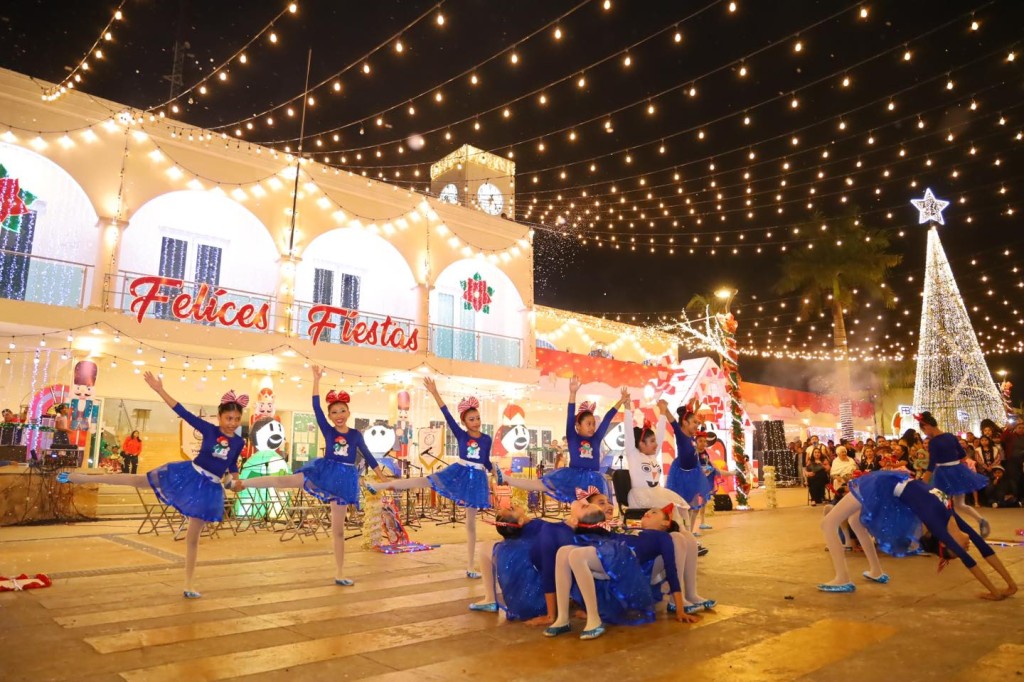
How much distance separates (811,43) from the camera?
975 cm

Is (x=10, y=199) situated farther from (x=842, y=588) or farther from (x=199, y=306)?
(x=842, y=588)

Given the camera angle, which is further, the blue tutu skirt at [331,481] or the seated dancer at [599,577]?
the blue tutu skirt at [331,481]

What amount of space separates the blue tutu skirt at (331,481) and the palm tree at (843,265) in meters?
23.7

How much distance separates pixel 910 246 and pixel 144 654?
2964cm

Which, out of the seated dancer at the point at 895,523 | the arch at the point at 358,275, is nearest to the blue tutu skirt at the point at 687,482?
the seated dancer at the point at 895,523

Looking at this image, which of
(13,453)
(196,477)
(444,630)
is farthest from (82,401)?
(444,630)

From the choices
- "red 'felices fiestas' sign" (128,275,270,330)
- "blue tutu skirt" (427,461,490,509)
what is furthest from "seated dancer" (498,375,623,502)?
"red 'felices fiestas' sign" (128,275,270,330)

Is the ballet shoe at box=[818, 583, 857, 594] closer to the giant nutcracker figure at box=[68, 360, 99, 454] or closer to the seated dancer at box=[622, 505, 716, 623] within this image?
the seated dancer at box=[622, 505, 716, 623]

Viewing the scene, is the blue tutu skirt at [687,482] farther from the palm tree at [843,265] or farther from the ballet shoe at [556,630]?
the palm tree at [843,265]

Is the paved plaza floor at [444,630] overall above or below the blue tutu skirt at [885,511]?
below

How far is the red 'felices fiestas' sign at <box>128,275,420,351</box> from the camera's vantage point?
13.0 metres

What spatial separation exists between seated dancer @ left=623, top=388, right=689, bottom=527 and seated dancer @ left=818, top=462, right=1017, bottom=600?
4.15ft

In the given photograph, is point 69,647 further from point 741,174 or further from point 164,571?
point 741,174

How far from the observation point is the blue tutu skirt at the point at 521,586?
4.39 meters
